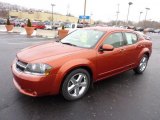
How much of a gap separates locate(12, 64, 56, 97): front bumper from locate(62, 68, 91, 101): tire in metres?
0.35

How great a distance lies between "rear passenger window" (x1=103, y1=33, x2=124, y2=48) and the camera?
5.05 metres

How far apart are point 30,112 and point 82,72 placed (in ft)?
4.47

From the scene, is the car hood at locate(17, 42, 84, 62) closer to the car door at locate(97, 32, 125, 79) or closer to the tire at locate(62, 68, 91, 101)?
the tire at locate(62, 68, 91, 101)

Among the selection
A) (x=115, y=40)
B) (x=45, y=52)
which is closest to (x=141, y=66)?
(x=115, y=40)

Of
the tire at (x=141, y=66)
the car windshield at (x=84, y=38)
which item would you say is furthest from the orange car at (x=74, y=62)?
the tire at (x=141, y=66)

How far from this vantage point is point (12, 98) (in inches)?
170

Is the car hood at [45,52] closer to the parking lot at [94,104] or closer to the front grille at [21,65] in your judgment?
the front grille at [21,65]

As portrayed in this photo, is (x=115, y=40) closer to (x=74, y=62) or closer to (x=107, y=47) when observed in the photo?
(x=107, y=47)

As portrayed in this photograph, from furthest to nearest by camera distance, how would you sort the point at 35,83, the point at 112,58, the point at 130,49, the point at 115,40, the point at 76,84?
the point at 130,49 → the point at 115,40 → the point at 112,58 → the point at 76,84 → the point at 35,83

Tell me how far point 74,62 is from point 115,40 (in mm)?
1651

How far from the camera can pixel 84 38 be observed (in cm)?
512

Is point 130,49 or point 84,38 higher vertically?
point 84,38

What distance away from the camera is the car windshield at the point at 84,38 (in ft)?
15.9

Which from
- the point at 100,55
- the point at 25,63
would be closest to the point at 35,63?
the point at 25,63
